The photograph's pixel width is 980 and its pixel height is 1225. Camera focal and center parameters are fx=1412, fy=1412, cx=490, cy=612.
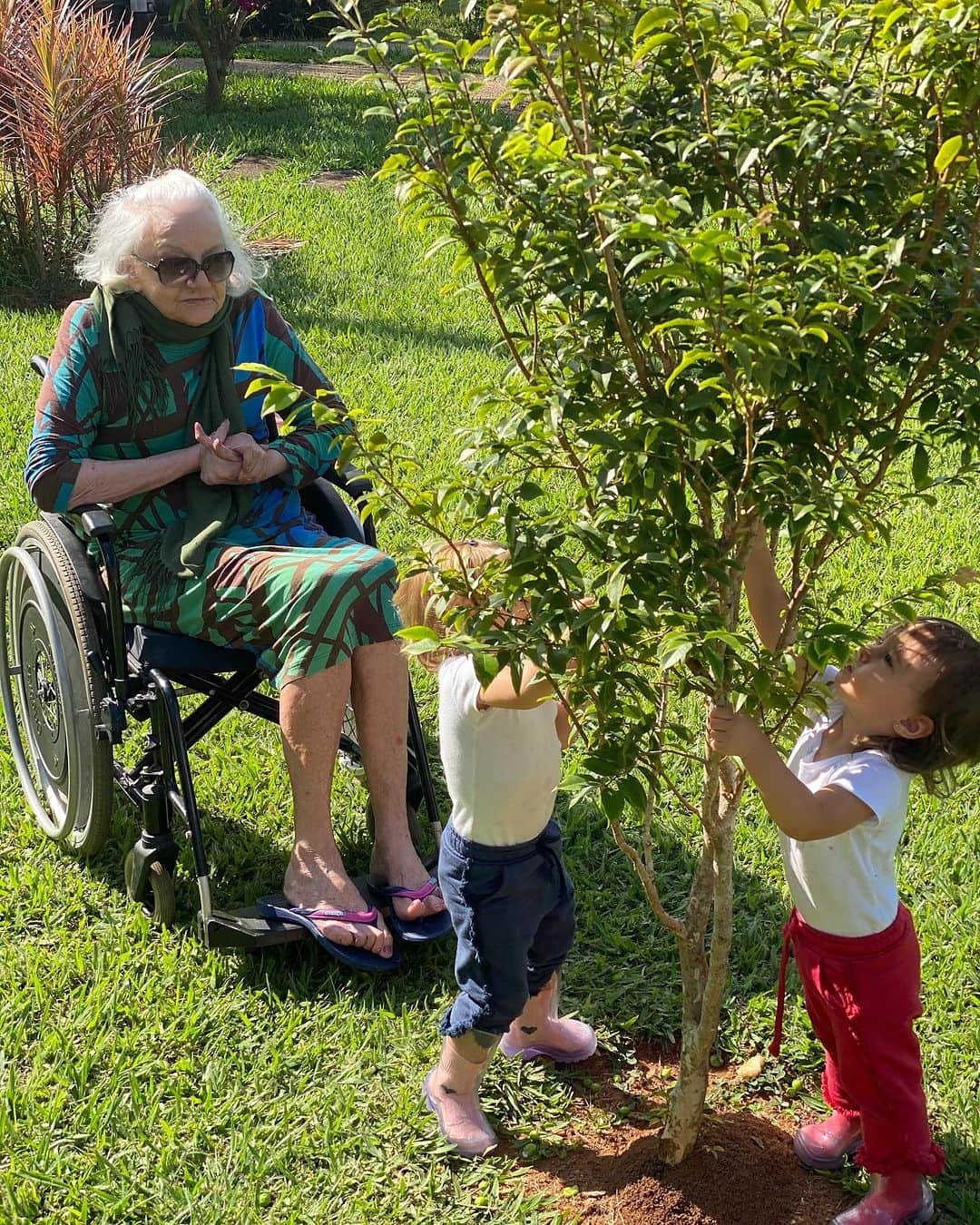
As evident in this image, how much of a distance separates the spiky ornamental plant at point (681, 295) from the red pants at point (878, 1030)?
0.64m

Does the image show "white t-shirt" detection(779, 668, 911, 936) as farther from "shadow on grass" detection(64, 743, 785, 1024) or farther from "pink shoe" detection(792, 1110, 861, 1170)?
"shadow on grass" detection(64, 743, 785, 1024)

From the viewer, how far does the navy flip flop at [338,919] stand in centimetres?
317

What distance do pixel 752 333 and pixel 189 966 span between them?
2.19m

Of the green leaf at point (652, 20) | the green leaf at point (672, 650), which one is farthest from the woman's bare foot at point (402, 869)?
the green leaf at point (652, 20)

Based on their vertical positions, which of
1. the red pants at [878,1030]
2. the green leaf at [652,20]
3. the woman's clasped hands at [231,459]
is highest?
the green leaf at [652,20]

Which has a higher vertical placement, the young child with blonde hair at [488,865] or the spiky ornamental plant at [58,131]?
the spiky ornamental plant at [58,131]

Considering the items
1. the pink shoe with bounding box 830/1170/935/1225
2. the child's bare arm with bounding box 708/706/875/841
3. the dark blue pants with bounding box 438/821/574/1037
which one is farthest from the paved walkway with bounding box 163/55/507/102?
the pink shoe with bounding box 830/1170/935/1225

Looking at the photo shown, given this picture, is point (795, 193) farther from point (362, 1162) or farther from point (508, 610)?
point (362, 1162)

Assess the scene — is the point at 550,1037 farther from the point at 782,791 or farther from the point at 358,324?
the point at 358,324

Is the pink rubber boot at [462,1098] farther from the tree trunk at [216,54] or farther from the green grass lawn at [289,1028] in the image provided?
the tree trunk at [216,54]

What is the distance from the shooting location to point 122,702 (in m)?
3.29

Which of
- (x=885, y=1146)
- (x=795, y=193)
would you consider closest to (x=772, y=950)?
(x=885, y=1146)

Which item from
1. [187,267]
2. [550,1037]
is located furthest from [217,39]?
[550,1037]

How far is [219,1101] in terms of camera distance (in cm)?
289
